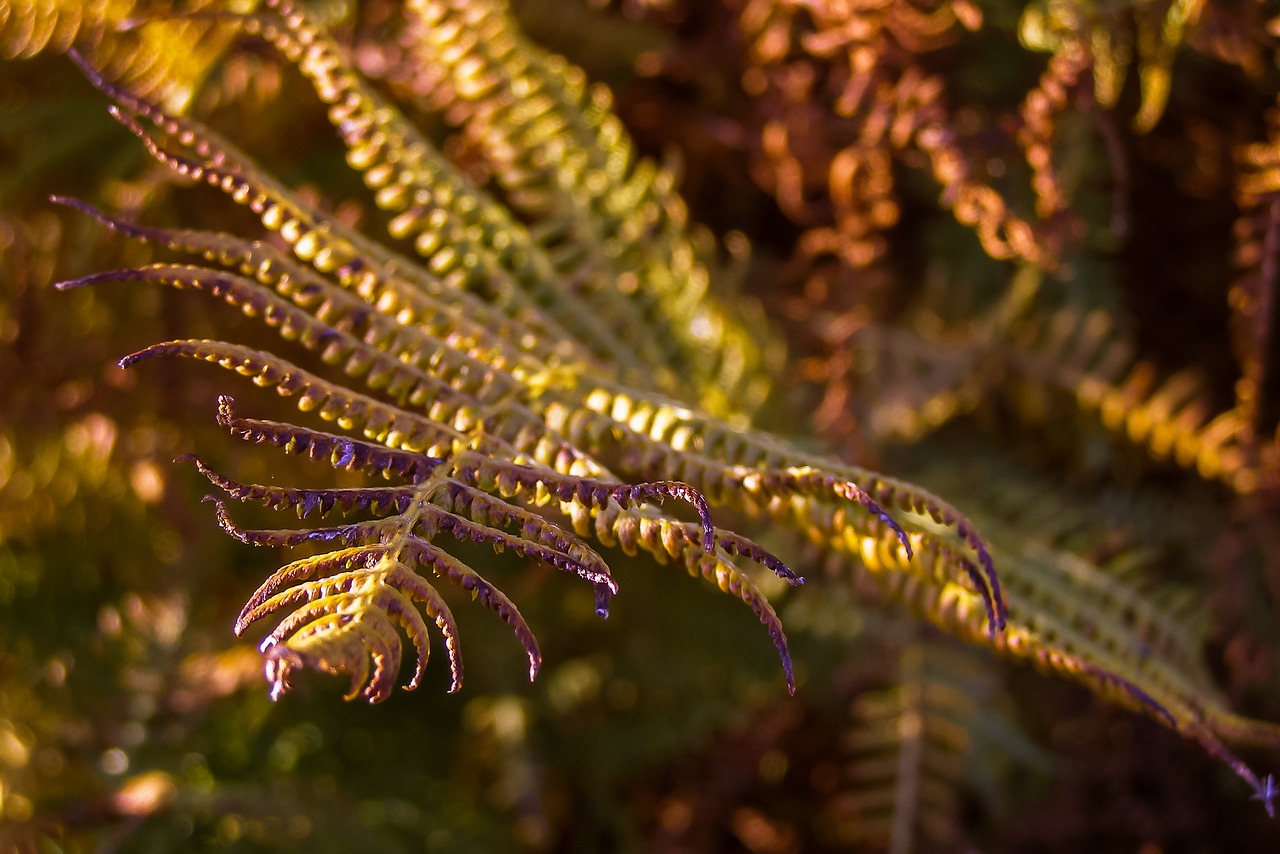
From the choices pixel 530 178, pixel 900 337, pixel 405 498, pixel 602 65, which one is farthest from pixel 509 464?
pixel 602 65

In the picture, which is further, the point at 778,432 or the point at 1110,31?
the point at 778,432

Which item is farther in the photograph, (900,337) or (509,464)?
(900,337)

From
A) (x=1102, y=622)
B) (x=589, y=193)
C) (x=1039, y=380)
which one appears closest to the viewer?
(x=1102, y=622)

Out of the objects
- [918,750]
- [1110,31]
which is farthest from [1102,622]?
[1110,31]

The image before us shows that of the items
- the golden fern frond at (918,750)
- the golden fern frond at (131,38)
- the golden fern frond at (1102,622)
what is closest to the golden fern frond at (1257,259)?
the golden fern frond at (1102,622)

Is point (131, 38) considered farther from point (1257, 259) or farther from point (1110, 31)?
point (1257, 259)

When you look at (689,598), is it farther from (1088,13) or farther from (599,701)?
(1088,13)

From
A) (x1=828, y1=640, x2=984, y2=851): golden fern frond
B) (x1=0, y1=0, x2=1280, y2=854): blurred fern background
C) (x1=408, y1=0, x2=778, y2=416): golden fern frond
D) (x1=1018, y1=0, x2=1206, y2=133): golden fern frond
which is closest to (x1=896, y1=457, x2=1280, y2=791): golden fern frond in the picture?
(x1=0, y1=0, x2=1280, y2=854): blurred fern background

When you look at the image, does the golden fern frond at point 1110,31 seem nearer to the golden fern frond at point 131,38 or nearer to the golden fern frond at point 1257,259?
the golden fern frond at point 1257,259

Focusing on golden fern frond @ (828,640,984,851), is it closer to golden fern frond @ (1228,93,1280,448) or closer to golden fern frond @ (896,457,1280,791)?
golden fern frond @ (896,457,1280,791)
